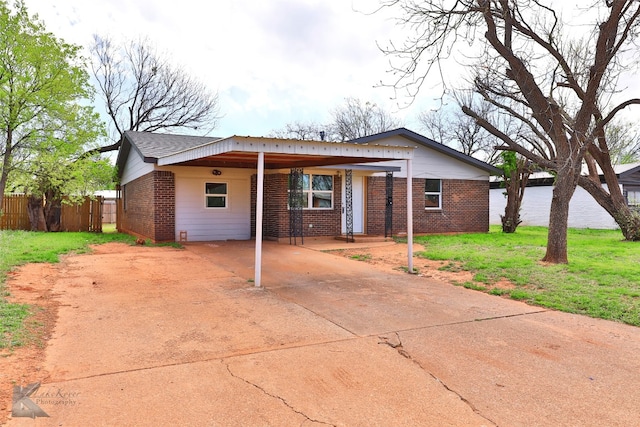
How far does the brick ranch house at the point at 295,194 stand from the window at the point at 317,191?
3 cm

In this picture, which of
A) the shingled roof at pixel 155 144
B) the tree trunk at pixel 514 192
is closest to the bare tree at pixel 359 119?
the tree trunk at pixel 514 192

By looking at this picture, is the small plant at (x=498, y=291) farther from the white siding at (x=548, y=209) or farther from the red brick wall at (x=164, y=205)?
the white siding at (x=548, y=209)

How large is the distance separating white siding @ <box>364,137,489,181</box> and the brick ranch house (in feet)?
0.13

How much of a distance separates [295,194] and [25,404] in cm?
1120

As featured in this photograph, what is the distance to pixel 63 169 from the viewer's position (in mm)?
14961

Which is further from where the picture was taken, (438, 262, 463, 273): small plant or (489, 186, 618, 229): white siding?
(489, 186, 618, 229): white siding

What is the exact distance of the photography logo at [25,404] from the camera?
287 centimetres

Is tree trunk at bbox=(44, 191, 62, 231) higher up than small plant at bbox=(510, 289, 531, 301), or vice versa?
tree trunk at bbox=(44, 191, 62, 231)

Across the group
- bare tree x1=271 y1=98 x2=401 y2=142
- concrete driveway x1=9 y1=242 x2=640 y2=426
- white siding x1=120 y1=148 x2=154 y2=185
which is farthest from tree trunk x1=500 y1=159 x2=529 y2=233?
bare tree x1=271 y1=98 x2=401 y2=142

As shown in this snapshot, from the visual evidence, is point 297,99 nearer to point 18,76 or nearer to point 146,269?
point 18,76

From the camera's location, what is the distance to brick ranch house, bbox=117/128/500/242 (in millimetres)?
13383

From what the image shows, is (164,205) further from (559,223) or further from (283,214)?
(559,223)

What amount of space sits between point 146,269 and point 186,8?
8.62m

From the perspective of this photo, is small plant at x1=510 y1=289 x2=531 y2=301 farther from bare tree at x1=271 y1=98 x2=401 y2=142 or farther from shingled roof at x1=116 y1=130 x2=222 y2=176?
bare tree at x1=271 y1=98 x2=401 y2=142
